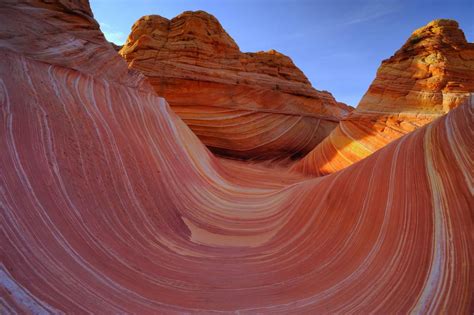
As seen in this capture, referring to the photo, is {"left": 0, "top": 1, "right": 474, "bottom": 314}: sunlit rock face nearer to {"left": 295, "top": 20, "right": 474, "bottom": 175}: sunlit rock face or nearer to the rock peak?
{"left": 295, "top": 20, "right": 474, "bottom": 175}: sunlit rock face

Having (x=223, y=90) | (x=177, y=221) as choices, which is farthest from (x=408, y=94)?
(x=177, y=221)

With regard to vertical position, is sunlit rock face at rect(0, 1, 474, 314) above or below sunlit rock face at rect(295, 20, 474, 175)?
below

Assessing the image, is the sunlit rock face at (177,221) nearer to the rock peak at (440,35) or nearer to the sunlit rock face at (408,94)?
the sunlit rock face at (408,94)

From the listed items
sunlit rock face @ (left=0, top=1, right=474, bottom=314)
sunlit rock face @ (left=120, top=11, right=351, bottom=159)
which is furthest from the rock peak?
sunlit rock face @ (left=0, top=1, right=474, bottom=314)

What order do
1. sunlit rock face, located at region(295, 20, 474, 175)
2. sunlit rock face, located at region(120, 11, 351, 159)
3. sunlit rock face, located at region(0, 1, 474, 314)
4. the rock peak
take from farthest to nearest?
sunlit rock face, located at region(120, 11, 351, 159), the rock peak, sunlit rock face, located at region(295, 20, 474, 175), sunlit rock face, located at region(0, 1, 474, 314)

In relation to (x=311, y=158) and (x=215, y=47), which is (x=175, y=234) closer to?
(x=311, y=158)

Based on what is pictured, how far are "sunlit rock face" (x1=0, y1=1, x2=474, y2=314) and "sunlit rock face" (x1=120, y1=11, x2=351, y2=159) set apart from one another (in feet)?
12.7

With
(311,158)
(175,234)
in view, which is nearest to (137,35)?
(311,158)

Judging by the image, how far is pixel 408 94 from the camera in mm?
5809

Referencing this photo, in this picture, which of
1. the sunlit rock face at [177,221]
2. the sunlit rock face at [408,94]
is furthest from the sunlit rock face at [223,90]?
the sunlit rock face at [177,221]

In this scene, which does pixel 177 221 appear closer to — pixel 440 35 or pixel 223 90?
pixel 223 90

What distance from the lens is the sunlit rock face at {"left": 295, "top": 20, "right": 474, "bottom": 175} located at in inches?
213

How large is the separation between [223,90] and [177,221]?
17.5 feet

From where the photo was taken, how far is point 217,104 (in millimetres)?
6969
